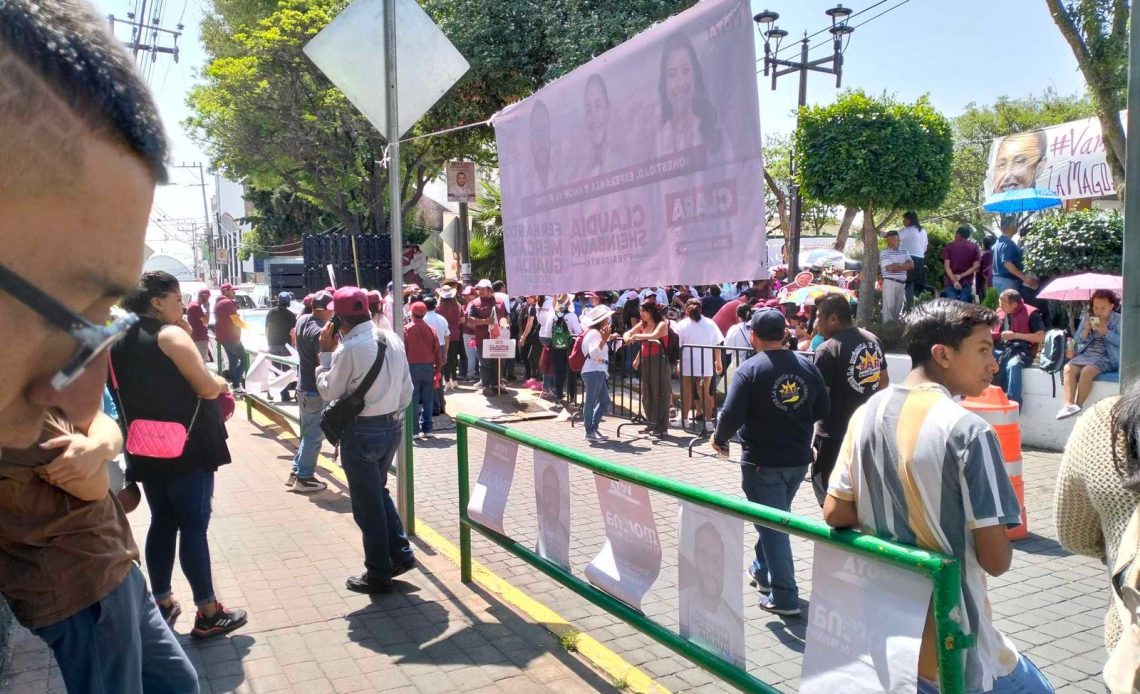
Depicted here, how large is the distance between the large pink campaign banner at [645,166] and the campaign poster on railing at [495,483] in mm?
1045

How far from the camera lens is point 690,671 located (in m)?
4.45

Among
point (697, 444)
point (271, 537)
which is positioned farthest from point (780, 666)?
point (697, 444)

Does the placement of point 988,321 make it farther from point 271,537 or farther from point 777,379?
point 271,537

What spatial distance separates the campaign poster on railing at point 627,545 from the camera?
410cm

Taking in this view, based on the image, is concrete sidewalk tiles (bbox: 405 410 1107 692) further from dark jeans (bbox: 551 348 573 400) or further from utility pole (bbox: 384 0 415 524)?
dark jeans (bbox: 551 348 573 400)

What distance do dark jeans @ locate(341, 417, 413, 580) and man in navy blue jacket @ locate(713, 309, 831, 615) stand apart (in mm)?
2175

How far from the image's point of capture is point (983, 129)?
39.8 m

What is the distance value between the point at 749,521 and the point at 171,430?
9.35ft

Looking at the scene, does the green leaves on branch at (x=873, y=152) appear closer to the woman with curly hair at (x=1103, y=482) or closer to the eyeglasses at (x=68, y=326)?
the woman with curly hair at (x=1103, y=482)

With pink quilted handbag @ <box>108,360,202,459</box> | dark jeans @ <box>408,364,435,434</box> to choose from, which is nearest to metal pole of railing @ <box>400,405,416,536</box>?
pink quilted handbag @ <box>108,360,202,459</box>

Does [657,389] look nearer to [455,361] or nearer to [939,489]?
[455,361]

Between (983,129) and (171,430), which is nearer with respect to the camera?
(171,430)

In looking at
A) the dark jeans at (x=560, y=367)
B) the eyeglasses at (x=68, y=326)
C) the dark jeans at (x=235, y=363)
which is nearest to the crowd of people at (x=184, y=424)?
the eyeglasses at (x=68, y=326)

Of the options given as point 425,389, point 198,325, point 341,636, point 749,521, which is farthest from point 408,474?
point 198,325
